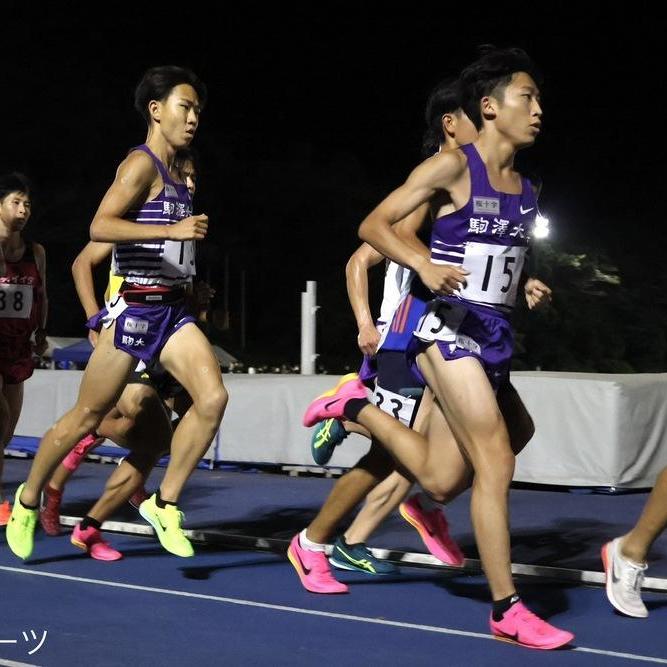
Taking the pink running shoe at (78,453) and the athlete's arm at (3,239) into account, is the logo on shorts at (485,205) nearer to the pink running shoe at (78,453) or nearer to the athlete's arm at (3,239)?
the pink running shoe at (78,453)

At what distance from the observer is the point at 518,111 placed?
5184mm

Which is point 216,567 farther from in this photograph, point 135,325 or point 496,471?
point 496,471

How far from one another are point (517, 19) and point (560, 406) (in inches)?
791

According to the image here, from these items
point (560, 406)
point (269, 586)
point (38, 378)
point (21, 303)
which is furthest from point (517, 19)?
point (269, 586)

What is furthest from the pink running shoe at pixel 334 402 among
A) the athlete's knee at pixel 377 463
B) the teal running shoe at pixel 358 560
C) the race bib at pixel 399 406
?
the teal running shoe at pixel 358 560

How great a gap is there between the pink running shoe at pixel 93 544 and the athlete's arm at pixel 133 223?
5.08ft

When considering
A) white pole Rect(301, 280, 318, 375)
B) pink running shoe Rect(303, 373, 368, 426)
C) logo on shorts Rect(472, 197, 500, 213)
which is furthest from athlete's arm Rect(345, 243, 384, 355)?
white pole Rect(301, 280, 318, 375)

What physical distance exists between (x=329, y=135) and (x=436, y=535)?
37806 mm

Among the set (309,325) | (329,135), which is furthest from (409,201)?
(329,135)

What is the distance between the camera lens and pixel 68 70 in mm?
43656

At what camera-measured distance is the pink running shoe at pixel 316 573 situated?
592cm

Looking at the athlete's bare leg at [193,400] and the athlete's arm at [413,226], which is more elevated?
the athlete's arm at [413,226]

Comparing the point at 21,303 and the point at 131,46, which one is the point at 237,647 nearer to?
the point at 21,303

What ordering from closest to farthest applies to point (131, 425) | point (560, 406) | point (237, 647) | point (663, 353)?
point (237, 647) < point (131, 425) < point (560, 406) < point (663, 353)
